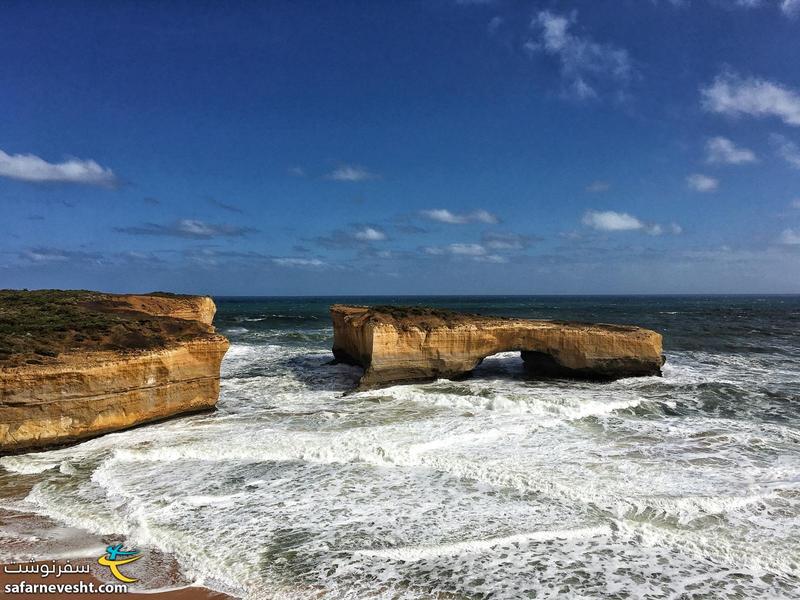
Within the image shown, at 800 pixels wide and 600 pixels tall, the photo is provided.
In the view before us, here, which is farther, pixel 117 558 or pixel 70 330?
pixel 70 330

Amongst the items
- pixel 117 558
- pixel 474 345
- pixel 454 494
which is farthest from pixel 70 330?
pixel 474 345

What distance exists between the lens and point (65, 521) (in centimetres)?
622

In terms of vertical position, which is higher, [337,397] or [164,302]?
[164,302]

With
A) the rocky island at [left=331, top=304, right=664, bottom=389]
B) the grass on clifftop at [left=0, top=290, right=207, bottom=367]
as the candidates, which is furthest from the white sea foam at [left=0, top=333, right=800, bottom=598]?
the rocky island at [left=331, top=304, right=664, bottom=389]

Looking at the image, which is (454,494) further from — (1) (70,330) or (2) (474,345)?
(1) (70,330)

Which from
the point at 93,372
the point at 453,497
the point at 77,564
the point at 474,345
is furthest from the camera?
the point at 474,345

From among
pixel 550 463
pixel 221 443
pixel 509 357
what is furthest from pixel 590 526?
pixel 509 357

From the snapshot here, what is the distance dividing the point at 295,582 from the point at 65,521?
11.6 ft

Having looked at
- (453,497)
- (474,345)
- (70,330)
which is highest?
(70,330)

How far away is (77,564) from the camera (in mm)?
5316

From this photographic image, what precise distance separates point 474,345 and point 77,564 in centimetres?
1155

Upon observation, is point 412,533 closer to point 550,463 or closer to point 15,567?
point 550,463

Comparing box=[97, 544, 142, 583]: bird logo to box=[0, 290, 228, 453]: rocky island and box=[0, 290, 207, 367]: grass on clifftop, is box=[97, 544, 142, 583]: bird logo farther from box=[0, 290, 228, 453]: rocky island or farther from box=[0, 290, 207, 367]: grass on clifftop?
box=[0, 290, 207, 367]: grass on clifftop

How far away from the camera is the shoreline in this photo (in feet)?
16.1
